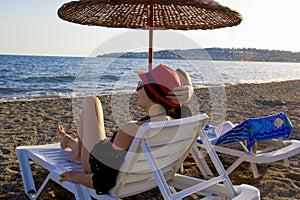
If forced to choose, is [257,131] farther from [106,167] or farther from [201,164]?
[106,167]

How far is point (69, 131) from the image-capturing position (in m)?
5.93

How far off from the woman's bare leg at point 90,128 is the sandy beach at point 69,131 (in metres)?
0.67

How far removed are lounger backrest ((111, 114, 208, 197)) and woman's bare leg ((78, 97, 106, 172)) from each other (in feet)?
1.26

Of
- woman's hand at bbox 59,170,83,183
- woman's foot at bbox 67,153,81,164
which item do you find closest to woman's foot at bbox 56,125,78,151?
woman's foot at bbox 67,153,81,164

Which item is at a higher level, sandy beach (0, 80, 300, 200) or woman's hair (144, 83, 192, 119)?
woman's hair (144, 83, 192, 119)

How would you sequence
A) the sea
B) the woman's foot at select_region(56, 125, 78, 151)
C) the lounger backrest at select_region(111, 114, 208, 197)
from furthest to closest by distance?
the sea, the woman's foot at select_region(56, 125, 78, 151), the lounger backrest at select_region(111, 114, 208, 197)

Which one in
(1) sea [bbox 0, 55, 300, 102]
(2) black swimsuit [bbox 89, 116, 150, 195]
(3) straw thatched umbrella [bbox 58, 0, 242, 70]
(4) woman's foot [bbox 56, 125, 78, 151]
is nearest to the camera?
(2) black swimsuit [bbox 89, 116, 150, 195]

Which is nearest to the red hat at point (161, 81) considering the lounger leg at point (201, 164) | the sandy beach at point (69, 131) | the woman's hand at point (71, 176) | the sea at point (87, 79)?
the woman's hand at point (71, 176)

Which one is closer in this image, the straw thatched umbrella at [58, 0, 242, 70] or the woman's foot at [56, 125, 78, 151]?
the woman's foot at [56, 125, 78, 151]

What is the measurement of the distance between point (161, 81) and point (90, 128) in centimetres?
65

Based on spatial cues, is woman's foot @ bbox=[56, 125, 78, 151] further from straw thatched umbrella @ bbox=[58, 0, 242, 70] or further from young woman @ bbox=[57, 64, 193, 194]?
straw thatched umbrella @ bbox=[58, 0, 242, 70]

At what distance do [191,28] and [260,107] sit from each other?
19.9 ft

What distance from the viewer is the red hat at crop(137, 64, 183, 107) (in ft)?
7.37

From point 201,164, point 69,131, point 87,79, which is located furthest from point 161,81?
point 87,79
